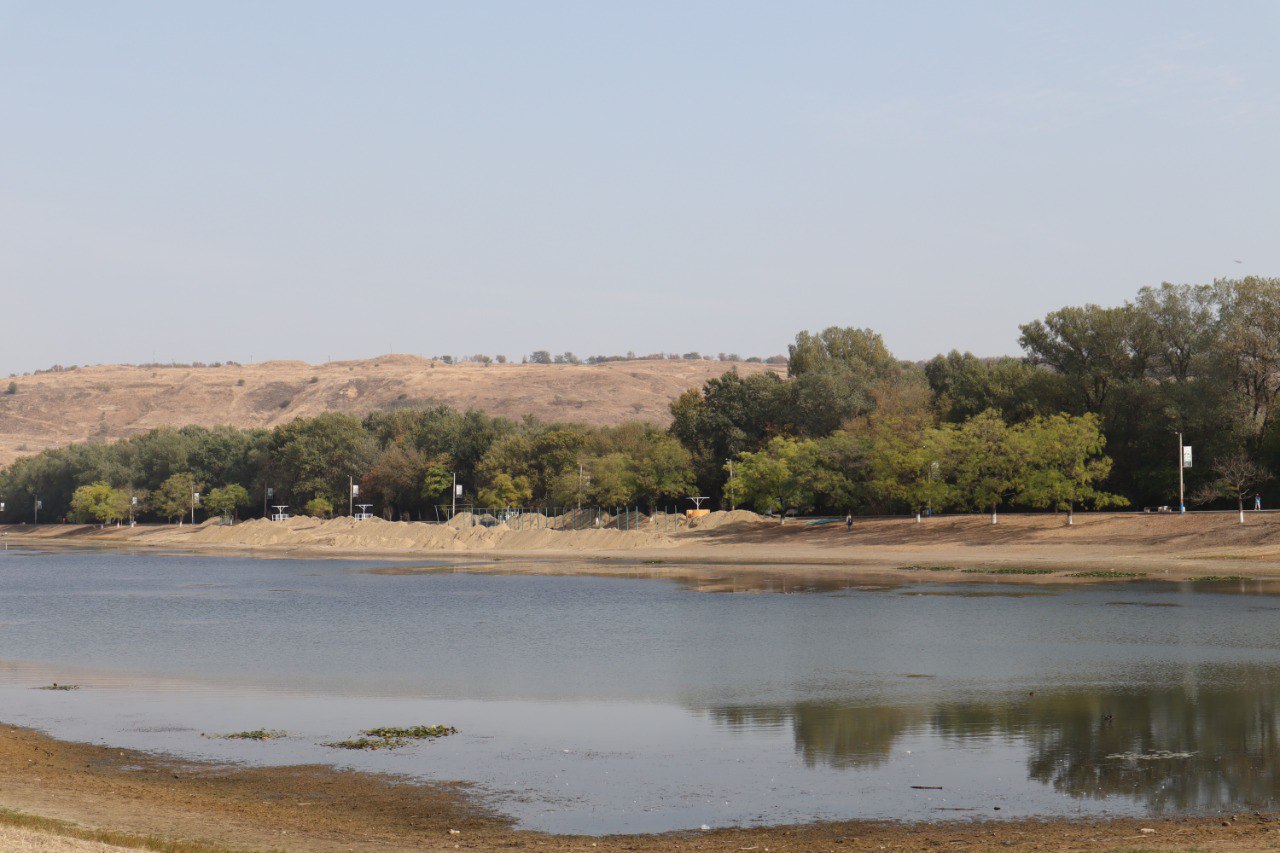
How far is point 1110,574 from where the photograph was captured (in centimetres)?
6103

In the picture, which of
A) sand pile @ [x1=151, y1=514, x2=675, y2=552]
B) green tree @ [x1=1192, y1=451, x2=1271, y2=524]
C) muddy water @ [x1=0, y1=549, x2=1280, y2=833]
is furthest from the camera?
sand pile @ [x1=151, y1=514, x2=675, y2=552]

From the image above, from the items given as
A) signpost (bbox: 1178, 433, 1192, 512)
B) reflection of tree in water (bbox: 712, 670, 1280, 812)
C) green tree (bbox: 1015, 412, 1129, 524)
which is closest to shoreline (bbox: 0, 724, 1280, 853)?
reflection of tree in water (bbox: 712, 670, 1280, 812)

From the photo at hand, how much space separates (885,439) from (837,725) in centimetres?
7122

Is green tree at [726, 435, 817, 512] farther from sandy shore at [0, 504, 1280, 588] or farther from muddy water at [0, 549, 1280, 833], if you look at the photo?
muddy water at [0, 549, 1280, 833]

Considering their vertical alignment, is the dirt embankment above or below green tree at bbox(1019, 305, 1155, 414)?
below

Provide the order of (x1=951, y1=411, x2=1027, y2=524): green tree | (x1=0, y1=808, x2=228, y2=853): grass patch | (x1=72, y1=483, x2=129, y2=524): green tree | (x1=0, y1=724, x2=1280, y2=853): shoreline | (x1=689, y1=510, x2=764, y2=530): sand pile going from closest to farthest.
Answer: (x1=0, y1=808, x2=228, y2=853): grass patch
(x1=0, y1=724, x2=1280, y2=853): shoreline
(x1=951, y1=411, x2=1027, y2=524): green tree
(x1=689, y1=510, x2=764, y2=530): sand pile
(x1=72, y1=483, x2=129, y2=524): green tree

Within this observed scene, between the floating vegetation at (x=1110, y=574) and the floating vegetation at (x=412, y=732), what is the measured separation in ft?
146

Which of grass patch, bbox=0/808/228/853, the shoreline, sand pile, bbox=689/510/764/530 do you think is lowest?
sand pile, bbox=689/510/764/530

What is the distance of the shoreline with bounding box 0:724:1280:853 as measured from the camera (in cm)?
1423

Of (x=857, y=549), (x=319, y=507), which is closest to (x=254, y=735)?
(x=857, y=549)

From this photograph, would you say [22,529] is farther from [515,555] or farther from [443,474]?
[515,555]

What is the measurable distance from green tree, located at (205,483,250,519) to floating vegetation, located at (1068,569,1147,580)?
Result: 123 m

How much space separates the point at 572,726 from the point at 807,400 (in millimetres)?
89647

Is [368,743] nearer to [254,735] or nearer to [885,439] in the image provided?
[254,735]
